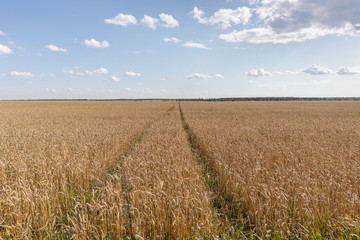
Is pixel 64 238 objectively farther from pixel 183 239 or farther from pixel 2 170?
pixel 2 170

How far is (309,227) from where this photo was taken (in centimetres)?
397

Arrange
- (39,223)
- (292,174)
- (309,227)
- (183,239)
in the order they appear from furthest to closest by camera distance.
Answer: (292,174) < (39,223) < (309,227) < (183,239)

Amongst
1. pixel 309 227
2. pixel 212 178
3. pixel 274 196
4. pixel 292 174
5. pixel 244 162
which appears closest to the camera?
pixel 309 227

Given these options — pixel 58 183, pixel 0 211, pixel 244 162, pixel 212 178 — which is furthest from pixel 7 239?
pixel 244 162

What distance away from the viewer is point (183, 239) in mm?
3664

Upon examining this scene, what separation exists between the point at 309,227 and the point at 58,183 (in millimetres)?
6708

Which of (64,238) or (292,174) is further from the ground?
(292,174)

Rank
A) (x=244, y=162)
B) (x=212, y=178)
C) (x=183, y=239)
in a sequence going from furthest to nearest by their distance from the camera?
(x=244, y=162) → (x=212, y=178) → (x=183, y=239)

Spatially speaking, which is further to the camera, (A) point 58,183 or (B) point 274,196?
(A) point 58,183

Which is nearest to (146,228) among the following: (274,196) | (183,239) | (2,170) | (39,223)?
(183,239)

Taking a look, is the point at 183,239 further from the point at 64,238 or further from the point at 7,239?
the point at 7,239

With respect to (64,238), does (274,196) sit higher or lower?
higher

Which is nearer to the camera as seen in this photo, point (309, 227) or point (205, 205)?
point (309, 227)

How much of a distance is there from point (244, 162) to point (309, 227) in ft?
11.6
